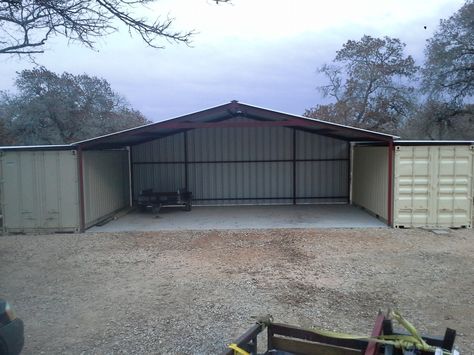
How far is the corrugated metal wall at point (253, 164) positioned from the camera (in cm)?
1612

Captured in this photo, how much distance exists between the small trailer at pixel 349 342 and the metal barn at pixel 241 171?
833 cm

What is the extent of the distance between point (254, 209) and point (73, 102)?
19666 millimetres

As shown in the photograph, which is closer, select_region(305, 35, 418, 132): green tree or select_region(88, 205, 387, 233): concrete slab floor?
select_region(88, 205, 387, 233): concrete slab floor

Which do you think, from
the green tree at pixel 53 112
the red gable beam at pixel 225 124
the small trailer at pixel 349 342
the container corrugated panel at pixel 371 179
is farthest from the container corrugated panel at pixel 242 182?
the green tree at pixel 53 112

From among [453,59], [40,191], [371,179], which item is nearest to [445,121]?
[453,59]

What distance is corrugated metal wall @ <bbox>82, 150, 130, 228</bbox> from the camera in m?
11.8

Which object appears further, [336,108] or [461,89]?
[336,108]

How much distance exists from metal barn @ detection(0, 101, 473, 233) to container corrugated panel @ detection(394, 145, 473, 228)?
0.08ft

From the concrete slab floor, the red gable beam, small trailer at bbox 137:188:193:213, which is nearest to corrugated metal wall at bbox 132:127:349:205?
the concrete slab floor

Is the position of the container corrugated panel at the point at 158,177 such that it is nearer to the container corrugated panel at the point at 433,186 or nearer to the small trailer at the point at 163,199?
the small trailer at the point at 163,199

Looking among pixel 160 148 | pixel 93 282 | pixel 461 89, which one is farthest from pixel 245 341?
pixel 461 89

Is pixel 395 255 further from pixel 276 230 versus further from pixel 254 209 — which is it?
pixel 254 209

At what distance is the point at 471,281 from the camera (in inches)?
265

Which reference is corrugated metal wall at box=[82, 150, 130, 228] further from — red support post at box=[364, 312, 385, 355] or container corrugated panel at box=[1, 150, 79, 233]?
red support post at box=[364, 312, 385, 355]
